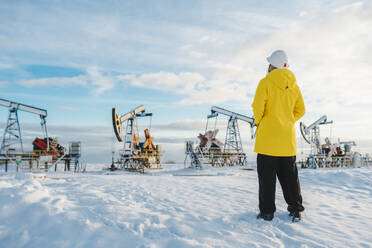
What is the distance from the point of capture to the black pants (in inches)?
142

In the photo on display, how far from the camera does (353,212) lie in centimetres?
443

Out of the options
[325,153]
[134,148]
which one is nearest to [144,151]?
[134,148]

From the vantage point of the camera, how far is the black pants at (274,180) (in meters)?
3.60

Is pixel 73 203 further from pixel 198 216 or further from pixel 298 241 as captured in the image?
pixel 298 241

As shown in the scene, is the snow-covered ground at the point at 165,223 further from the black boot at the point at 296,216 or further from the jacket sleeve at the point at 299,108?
the jacket sleeve at the point at 299,108

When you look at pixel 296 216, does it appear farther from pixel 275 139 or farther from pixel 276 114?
pixel 276 114

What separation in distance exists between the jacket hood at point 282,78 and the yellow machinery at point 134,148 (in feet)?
59.5

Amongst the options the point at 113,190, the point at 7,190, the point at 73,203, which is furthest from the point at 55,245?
the point at 113,190

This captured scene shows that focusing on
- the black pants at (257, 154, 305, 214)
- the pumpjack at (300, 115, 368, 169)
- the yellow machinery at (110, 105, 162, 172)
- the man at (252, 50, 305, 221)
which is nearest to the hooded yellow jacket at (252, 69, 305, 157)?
the man at (252, 50, 305, 221)

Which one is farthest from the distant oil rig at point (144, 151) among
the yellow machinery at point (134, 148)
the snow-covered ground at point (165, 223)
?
the snow-covered ground at point (165, 223)

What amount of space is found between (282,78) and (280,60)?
366 mm

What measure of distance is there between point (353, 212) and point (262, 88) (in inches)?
107

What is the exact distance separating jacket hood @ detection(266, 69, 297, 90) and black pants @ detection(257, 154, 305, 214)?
3.28 feet

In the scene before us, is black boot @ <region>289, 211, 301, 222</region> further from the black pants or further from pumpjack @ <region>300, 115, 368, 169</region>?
pumpjack @ <region>300, 115, 368, 169</region>
